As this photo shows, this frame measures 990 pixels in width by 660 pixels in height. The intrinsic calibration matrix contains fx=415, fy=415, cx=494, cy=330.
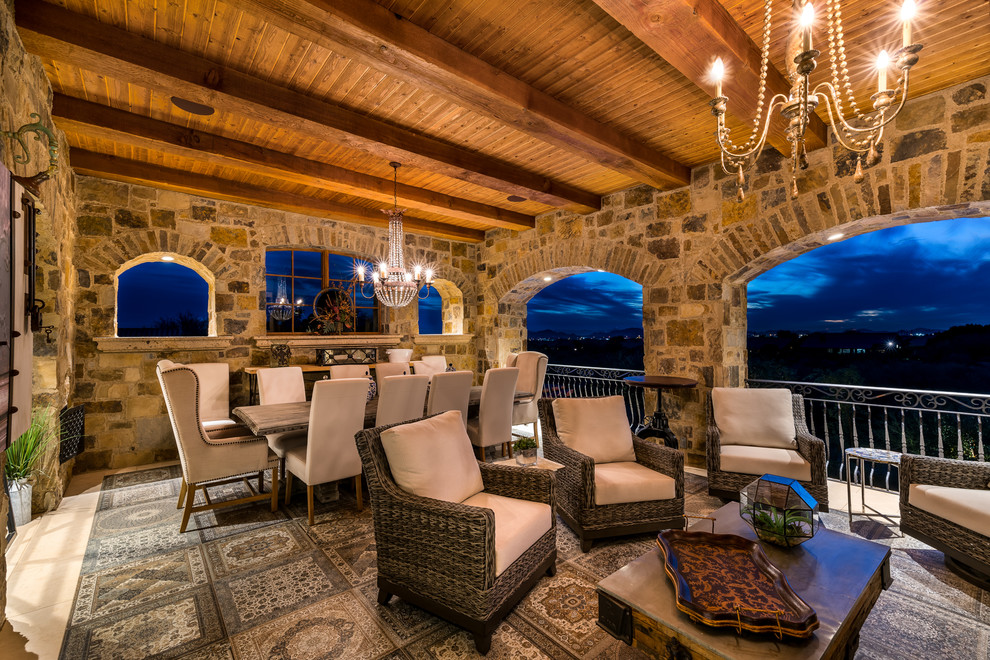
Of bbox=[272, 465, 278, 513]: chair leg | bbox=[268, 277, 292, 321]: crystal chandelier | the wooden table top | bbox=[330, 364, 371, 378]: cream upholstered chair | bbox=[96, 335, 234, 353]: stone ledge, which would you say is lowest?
bbox=[272, 465, 278, 513]: chair leg

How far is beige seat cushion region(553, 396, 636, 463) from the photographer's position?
2805mm

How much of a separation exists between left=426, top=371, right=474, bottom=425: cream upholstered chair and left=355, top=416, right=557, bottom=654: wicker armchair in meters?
1.39

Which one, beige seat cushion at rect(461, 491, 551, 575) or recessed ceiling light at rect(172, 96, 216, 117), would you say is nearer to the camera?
beige seat cushion at rect(461, 491, 551, 575)

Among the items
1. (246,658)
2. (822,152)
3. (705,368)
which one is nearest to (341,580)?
(246,658)

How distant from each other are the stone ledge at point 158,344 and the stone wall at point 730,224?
3814mm

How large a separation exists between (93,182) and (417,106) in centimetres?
353

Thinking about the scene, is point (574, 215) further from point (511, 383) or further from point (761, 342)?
point (761, 342)

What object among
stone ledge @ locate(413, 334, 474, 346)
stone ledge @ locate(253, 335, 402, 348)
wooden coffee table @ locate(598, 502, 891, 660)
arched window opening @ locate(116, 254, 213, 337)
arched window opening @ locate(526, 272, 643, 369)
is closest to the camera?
wooden coffee table @ locate(598, 502, 891, 660)

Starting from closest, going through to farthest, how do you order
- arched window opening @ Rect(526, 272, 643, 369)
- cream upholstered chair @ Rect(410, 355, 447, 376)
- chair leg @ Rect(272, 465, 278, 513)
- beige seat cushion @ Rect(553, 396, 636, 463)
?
beige seat cushion @ Rect(553, 396, 636, 463)
chair leg @ Rect(272, 465, 278, 513)
cream upholstered chair @ Rect(410, 355, 447, 376)
arched window opening @ Rect(526, 272, 643, 369)

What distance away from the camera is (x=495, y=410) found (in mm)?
3807

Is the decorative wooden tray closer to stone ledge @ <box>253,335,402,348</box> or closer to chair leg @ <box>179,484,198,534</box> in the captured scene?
chair leg @ <box>179,484,198,534</box>

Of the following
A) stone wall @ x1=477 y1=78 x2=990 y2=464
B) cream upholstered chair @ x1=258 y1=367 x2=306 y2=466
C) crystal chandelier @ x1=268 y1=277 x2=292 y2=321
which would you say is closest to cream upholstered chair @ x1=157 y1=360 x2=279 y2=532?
cream upholstered chair @ x1=258 y1=367 x2=306 y2=466

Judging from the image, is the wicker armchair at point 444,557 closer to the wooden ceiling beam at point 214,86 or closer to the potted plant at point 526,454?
the potted plant at point 526,454

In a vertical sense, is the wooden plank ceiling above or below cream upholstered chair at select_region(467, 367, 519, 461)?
above
